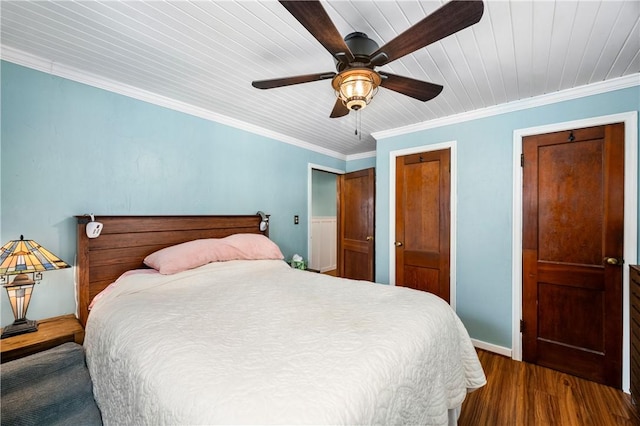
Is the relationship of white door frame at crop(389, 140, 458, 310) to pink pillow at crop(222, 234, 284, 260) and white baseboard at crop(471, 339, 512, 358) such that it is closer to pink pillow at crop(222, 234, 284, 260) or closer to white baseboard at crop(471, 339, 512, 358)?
white baseboard at crop(471, 339, 512, 358)

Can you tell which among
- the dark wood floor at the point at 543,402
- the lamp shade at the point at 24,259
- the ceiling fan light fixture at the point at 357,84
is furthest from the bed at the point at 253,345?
the ceiling fan light fixture at the point at 357,84

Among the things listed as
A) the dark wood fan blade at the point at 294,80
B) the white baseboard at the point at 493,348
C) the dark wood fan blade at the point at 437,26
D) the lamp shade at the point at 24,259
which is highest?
the dark wood fan blade at the point at 437,26

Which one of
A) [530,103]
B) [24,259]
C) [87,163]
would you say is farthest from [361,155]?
[24,259]

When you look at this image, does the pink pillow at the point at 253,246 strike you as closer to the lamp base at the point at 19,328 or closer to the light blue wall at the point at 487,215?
the lamp base at the point at 19,328

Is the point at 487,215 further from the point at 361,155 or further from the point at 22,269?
the point at 22,269

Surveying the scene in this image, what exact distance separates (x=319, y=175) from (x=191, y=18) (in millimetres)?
4335

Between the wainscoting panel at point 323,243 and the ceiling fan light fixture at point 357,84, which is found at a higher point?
the ceiling fan light fixture at point 357,84

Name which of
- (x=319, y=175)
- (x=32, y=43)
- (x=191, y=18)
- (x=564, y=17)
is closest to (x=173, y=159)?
(x=32, y=43)

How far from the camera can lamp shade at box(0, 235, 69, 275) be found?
55.7 inches

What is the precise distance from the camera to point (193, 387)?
0.80 meters

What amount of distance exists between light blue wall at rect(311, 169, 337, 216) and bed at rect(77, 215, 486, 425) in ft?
11.5

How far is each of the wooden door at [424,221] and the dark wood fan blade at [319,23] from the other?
6.63 ft

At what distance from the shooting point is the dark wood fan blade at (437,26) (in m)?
0.94

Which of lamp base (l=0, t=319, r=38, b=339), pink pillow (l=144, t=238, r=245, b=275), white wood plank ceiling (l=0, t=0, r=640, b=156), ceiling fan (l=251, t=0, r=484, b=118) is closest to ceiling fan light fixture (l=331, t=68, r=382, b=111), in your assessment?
ceiling fan (l=251, t=0, r=484, b=118)
